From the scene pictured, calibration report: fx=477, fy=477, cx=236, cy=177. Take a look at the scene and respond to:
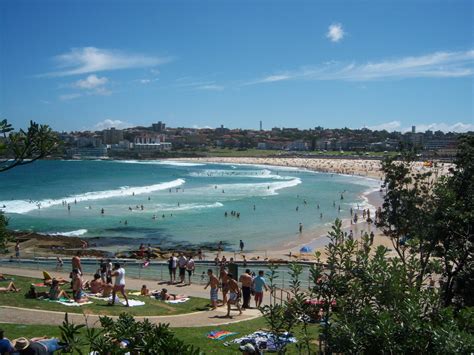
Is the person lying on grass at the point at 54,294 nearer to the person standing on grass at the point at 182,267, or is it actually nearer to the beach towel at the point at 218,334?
the beach towel at the point at 218,334

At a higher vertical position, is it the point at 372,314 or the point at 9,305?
the point at 372,314

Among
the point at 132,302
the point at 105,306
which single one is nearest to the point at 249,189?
the point at 132,302

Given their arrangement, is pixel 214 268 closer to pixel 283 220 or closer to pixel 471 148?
pixel 471 148

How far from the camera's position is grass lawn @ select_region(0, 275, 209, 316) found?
34.1 feet

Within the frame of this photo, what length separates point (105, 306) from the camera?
10.8m

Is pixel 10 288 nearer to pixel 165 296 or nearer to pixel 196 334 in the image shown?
pixel 165 296

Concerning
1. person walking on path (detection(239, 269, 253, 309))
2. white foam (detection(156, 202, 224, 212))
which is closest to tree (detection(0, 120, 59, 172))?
person walking on path (detection(239, 269, 253, 309))

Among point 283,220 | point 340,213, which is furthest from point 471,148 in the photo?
point 340,213

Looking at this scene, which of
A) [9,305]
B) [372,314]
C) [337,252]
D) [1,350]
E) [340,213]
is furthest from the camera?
[340,213]

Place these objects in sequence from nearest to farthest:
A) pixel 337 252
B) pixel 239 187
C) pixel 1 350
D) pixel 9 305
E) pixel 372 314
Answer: pixel 372 314
pixel 337 252
pixel 1 350
pixel 9 305
pixel 239 187

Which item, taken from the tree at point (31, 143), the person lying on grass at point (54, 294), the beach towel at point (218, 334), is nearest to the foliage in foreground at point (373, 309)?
the tree at point (31, 143)

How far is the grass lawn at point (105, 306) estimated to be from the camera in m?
10.4

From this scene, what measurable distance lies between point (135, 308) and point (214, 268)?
30.0 ft

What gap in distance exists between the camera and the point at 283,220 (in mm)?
40250
